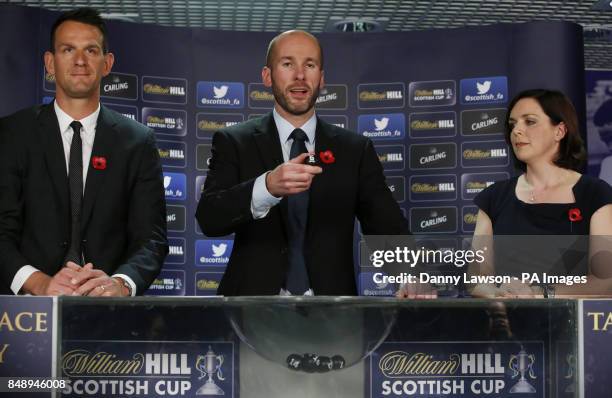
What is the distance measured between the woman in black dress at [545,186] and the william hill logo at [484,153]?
2021 mm

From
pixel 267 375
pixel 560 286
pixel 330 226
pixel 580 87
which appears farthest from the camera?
pixel 580 87

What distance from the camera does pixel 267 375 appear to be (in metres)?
1.41

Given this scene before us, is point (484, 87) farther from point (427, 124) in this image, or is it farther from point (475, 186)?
point (475, 186)

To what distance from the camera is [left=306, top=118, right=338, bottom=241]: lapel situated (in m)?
2.50

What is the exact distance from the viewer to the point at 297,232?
2.49 metres

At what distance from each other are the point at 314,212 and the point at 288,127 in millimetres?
272

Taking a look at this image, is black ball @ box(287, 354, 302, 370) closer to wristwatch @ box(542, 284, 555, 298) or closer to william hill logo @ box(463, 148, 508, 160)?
wristwatch @ box(542, 284, 555, 298)

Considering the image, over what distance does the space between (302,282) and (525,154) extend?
0.85m

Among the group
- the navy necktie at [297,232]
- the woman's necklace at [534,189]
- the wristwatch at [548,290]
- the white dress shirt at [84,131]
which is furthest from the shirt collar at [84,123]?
the wristwatch at [548,290]

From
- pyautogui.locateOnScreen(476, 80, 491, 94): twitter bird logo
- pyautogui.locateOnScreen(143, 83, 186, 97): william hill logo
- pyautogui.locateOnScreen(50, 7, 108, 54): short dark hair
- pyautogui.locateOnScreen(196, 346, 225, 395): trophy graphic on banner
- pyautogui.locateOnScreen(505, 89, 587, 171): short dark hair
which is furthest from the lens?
pyautogui.locateOnScreen(476, 80, 491, 94): twitter bird logo

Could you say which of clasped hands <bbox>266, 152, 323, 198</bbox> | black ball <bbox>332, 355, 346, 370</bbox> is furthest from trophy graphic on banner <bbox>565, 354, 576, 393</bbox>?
clasped hands <bbox>266, 152, 323, 198</bbox>

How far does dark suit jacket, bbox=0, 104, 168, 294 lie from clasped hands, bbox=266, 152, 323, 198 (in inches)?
17.8

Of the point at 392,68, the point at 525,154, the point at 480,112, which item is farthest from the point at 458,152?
the point at 525,154

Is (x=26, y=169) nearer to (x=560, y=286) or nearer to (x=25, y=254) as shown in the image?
(x=25, y=254)
